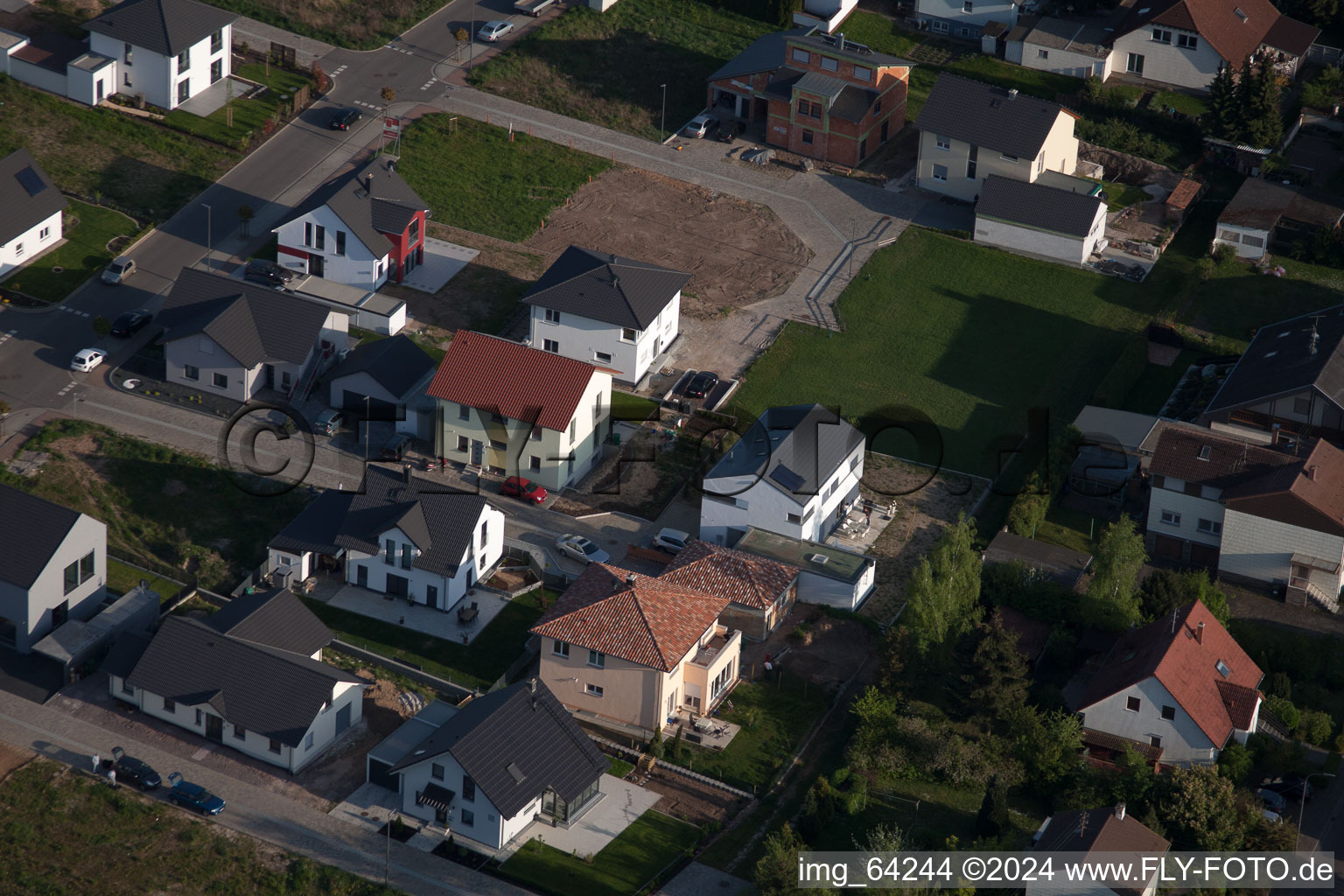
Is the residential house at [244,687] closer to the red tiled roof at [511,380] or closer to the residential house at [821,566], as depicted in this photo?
the red tiled roof at [511,380]

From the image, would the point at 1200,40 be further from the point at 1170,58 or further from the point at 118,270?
the point at 118,270

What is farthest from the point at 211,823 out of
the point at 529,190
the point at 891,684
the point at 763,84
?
the point at 763,84

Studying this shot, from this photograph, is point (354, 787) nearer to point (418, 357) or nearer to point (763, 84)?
point (418, 357)

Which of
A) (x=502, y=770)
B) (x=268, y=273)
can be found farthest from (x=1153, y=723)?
(x=268, y=273)

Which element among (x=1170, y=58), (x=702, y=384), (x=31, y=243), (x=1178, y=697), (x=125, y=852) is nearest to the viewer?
(x=125, y=852)

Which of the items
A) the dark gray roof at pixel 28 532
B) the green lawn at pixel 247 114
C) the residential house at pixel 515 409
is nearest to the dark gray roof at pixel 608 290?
the residential house at pixel 515 409

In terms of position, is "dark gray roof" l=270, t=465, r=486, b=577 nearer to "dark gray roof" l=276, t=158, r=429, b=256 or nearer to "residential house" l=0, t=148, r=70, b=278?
"dark gray roof" l=276, t=158, r=429, b=256
